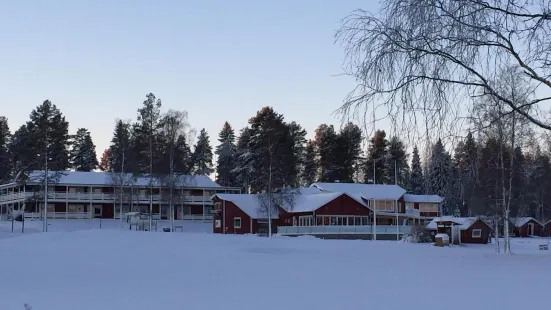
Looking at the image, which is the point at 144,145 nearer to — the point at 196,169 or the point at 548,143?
the point at 196,169

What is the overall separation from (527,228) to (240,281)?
6974cm

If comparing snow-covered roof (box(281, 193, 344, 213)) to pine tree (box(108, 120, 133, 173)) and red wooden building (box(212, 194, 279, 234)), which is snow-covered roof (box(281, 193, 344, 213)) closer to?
red wooden building (box(212, 194, 279, 234))

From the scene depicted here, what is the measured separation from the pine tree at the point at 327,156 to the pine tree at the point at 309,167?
4.92 feet

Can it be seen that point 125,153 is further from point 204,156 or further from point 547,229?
point 547,229

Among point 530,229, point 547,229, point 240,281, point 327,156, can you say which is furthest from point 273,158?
point 547,229

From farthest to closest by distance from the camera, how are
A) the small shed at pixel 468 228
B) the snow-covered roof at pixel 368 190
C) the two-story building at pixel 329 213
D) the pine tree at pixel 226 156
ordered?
the pine tree at pixel 226 156 → the snow-covered roof at pixel 368 190 → the small shed at pixel 468 228 → the two-story building at pixel 329 213

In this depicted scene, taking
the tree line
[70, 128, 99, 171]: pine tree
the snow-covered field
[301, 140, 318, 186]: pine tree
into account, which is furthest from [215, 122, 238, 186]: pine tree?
the snow-covered field

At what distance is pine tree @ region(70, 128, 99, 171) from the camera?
106375mm

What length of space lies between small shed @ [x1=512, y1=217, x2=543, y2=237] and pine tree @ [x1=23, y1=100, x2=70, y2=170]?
2084 inches

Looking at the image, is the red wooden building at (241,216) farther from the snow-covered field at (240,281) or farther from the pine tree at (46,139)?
the snow-covered field at (240,281)

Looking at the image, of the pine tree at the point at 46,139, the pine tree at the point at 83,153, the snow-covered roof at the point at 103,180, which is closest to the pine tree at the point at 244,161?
the snow-covered roof at the point at 103,180

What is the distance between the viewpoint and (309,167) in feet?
322

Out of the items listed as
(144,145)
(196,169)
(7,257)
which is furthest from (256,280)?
(196,169)

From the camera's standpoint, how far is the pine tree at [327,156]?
3647 inches
